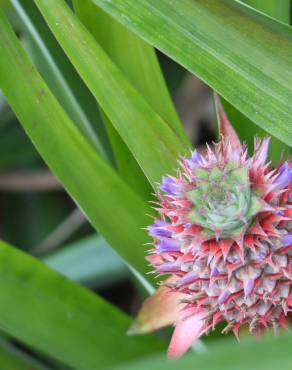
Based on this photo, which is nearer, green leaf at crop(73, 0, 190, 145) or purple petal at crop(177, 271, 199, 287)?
purple petal at crop(177, 271, 199, 287)

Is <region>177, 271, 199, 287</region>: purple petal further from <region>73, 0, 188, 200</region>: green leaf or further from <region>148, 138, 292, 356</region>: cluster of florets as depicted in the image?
<region>73, 0, 188, 200</region>: green leaf

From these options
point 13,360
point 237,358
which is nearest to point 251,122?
point 13,360

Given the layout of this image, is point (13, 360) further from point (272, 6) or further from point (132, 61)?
point (272, 6)

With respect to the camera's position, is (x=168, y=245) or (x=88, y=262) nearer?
(x=168, y=245)

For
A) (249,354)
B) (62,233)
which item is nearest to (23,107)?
(249,354)

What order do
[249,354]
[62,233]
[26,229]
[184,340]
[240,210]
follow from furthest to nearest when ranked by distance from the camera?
[26,229]
[62,233]
[184,340]
[240,210]
[249,354]

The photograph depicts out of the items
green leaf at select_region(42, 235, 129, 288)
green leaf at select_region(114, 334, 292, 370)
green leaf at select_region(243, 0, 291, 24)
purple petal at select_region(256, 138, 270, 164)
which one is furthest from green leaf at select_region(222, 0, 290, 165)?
green leaf at select_region(114, 334, 292, 370)

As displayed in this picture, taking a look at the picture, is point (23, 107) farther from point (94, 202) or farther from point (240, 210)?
point (240, 210)
